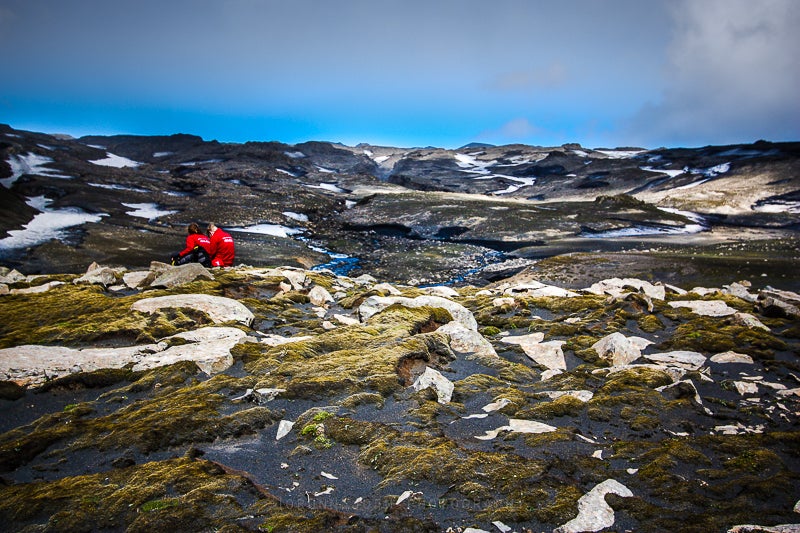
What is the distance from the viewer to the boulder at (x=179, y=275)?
74.2 ft

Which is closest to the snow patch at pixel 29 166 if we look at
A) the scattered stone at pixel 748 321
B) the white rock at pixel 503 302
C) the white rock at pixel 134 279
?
the white rock at pixel 134 279

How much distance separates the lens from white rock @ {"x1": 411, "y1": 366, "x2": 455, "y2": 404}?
491 inches

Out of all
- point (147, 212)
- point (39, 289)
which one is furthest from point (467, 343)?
point (147, 212)

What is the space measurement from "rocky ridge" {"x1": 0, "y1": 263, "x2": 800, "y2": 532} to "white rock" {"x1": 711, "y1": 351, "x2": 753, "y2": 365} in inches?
3.8

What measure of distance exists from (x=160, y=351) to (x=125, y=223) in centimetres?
8920

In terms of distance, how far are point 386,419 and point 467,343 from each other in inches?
275

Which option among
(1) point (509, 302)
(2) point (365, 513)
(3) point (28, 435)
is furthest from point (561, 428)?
(1) point (509, 302)

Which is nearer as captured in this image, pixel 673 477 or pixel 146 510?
pixel 146 510

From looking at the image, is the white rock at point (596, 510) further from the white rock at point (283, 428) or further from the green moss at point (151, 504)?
the white rock at point (283, 428)

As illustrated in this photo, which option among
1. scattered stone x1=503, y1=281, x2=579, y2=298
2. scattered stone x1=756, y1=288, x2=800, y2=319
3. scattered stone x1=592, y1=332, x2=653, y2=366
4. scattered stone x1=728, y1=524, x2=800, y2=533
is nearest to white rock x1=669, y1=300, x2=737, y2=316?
scattered stone x1=756, y1=288, x2=800, y2=319

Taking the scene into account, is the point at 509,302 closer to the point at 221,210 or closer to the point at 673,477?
the point at 673,477

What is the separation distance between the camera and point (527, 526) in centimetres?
705

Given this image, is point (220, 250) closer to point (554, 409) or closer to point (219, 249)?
point (219, 249)

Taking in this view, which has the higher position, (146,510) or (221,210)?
(221,210)
